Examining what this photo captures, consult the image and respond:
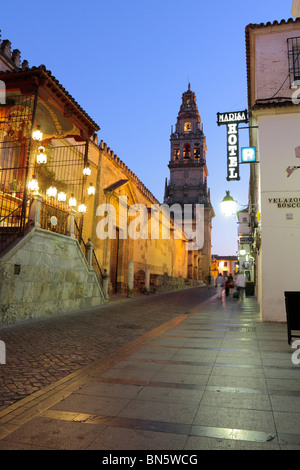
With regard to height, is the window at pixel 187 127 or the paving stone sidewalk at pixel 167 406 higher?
the window at pixel 187 127

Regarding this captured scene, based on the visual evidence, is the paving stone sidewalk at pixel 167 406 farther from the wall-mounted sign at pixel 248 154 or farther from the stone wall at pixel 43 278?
the wall-mounted sign at pixel 248 154

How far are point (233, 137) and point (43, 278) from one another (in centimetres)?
762

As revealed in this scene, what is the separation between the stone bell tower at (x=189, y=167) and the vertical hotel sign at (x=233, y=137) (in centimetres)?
4550

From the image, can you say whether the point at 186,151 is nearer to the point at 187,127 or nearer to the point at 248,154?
the point at 187,127

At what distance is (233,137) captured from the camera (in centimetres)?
1066

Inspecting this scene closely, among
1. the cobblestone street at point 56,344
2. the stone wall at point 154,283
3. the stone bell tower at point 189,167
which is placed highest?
the stone bell tower at point 189,167

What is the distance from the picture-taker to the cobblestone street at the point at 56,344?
13.3 feet

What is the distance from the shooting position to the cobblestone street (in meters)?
4.04

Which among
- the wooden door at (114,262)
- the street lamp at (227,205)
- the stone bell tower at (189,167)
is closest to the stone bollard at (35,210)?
the street lamp at (227,205)

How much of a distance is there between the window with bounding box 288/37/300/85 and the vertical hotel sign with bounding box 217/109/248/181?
1918 mm

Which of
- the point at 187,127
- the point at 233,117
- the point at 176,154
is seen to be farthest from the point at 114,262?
the point at 187,127

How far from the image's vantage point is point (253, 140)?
13148 millimetres
